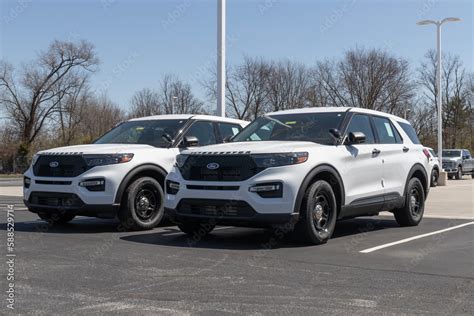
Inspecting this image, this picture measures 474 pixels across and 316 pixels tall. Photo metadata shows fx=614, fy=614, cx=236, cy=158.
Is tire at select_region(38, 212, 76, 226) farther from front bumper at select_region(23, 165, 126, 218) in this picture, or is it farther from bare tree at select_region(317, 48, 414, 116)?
bare tree at select_region(317, 48, 414, 116)

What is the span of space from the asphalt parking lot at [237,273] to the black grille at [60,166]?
857 mm

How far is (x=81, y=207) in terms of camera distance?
856cm

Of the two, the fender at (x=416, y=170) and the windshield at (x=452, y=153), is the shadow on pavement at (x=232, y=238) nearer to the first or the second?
the fender at (x=416, y=170)

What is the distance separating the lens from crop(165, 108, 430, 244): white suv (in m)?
7.31

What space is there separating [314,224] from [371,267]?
142 cm

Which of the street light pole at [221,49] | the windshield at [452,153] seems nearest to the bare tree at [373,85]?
the windshield at [452,153]

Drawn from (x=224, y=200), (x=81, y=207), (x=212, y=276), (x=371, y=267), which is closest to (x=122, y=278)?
(x=212, y=276)

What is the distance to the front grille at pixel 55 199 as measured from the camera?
8.60 m

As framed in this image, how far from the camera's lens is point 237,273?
5941 mm

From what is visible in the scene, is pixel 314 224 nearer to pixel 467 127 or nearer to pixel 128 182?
pixel 128 182

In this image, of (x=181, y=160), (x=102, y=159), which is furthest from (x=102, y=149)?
(x=181, y=160)

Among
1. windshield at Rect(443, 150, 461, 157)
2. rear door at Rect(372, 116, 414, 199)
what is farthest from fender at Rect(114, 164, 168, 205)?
windshield at Rect(443, 150, 461, 157)

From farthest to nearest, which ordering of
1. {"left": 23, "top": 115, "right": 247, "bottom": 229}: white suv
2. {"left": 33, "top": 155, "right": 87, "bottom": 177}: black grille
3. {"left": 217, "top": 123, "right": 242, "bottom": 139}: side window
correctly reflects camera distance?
{"left": 217, "top": 123, "right": 242, "bottom": 139}: side window, {"left": 33, "top": 155, "right": 87, "bottom": 177}: black grille, {"left": 23, "top": 115, "right": 247, "bottom": 229}: white suv

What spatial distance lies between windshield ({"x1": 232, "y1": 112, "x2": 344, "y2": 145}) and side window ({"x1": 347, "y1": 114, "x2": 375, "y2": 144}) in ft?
Answer: 0.69
